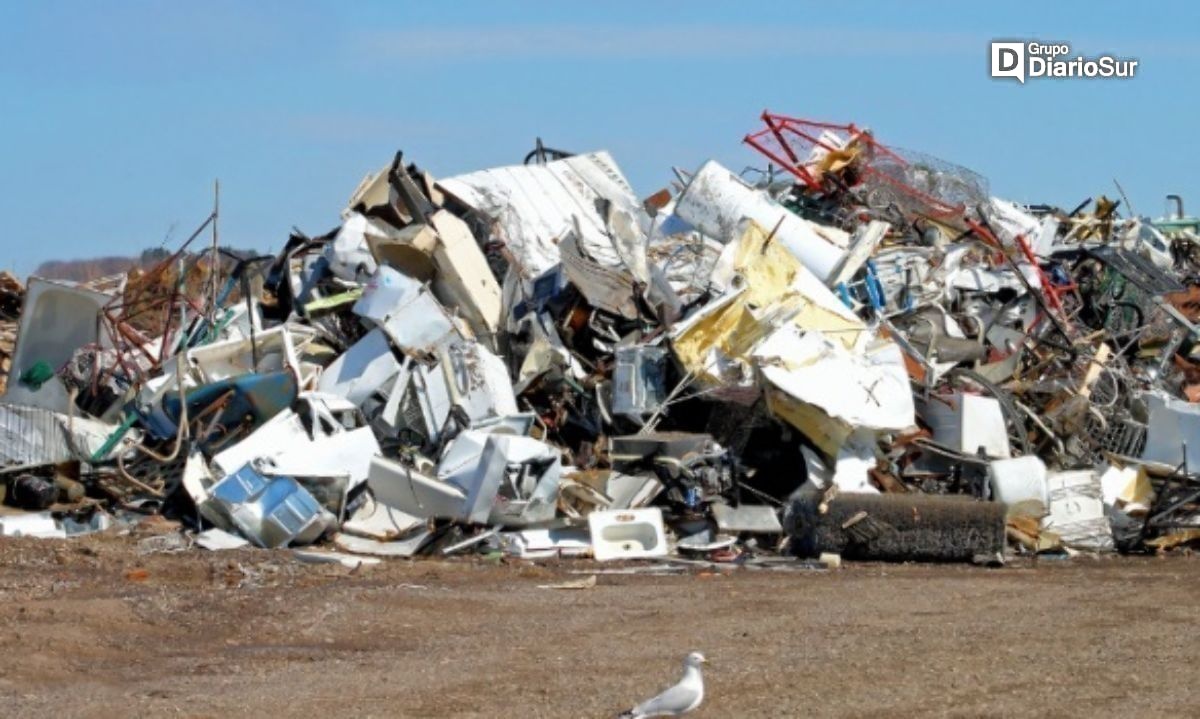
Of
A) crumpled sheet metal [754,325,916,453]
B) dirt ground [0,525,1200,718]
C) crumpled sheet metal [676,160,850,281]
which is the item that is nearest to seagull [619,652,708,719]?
dirt ground [0,525,1200,718]

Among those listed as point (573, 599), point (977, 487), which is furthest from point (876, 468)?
point (573, 599)

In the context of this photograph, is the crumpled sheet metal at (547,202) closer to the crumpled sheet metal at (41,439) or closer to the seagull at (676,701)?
the crumpled sheet metal at (41,439)

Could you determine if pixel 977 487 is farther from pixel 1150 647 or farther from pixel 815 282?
pixel 1150 647

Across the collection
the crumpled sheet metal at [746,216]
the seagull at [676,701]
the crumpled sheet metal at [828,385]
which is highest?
the crumpled sheet metal at [746,216]

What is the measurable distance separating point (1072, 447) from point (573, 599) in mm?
4927

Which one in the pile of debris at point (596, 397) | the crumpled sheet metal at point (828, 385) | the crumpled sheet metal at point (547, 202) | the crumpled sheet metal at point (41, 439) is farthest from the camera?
the crumpled sheet metal at point (547, 202)

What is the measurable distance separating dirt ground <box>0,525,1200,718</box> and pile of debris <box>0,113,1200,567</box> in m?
0.59

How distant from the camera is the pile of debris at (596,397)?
36.1 feet

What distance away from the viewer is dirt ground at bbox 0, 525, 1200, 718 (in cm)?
642

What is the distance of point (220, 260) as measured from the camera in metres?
14.2

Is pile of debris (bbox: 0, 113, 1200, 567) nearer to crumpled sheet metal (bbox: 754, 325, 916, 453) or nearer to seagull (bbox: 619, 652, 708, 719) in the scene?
crumpled sheet metal (bbox: 754, 325, 916, 453)

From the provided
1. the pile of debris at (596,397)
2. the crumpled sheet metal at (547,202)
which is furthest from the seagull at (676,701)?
the crumpled sheet metal at (547,202)

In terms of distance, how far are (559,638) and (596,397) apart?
14.5 ft

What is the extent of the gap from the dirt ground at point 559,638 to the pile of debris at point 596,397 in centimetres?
59
